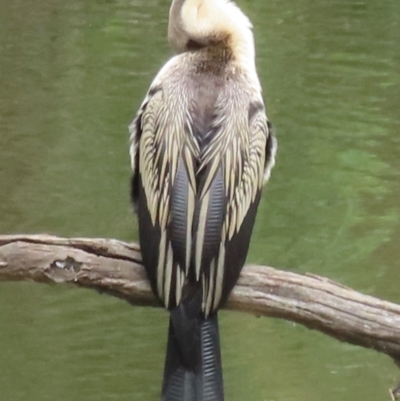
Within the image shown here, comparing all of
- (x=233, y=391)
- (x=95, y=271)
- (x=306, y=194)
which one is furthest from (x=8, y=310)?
(x=95, y=271)

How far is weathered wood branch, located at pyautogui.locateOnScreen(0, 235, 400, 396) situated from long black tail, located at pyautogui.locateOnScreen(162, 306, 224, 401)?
8cm

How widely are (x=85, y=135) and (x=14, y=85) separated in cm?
74

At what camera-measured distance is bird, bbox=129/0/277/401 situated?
5.55 feet

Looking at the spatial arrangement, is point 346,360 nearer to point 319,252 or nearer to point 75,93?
point 319,252

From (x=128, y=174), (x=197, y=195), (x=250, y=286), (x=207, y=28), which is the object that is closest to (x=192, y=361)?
(x=250, y=286)

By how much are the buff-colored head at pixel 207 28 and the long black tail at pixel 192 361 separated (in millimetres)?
574

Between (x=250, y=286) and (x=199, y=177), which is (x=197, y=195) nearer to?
(x=199, y=177)

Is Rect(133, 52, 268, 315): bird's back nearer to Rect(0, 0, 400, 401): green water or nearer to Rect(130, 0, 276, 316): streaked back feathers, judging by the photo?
Rect(130, 0, 276, 316): streaked back feathers

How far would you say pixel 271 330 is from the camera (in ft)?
11.1

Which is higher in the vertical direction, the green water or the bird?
the bird

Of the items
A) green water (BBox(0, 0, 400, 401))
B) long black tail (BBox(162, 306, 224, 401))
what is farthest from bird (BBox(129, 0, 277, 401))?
green water (BBox(0, 0, 400, 401))

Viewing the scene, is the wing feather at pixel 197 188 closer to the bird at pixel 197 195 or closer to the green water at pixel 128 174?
the bird at pixel 197 195

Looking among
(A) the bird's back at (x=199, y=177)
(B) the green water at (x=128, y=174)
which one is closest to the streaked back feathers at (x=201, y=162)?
(A) the bird's back at (x=199, y=177)

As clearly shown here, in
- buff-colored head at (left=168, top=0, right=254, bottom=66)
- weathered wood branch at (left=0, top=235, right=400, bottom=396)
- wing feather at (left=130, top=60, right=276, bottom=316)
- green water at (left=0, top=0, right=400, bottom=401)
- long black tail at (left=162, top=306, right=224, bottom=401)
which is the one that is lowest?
green water at (left=0, top=0, right=400, bottom=401)
